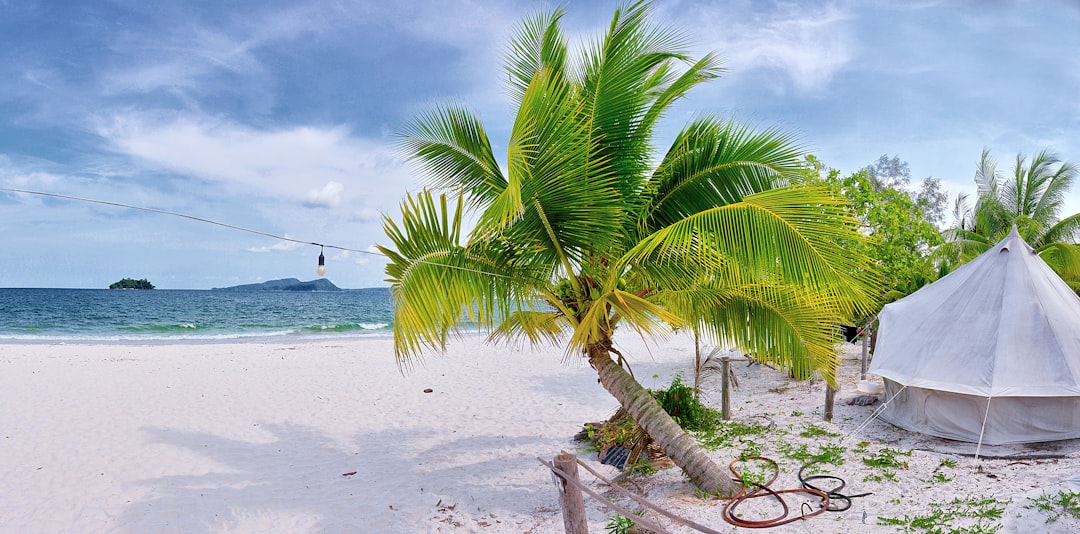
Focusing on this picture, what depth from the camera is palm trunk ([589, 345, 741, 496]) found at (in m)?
5.25

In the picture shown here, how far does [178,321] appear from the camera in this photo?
111 feet

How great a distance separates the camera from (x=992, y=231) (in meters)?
17.9

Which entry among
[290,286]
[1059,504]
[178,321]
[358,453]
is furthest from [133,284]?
[1059,504]

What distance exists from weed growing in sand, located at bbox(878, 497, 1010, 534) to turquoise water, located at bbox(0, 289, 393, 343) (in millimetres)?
9166

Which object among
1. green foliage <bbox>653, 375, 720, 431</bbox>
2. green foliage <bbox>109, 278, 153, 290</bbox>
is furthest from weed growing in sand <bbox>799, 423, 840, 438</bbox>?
green foliage <bbox>109, 278, 153, 290</bbox>

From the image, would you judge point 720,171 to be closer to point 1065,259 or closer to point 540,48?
point 540,48

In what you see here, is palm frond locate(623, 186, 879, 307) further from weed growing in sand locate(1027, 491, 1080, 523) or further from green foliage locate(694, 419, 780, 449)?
green foliage locate(694, 419, 780, 449)

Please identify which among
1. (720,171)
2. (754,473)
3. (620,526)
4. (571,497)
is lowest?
(620,526)

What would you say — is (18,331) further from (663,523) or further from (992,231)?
(992,231)

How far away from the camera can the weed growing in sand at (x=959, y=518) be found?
163 inches

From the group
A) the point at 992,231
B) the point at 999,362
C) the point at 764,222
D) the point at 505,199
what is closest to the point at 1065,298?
the point at 999,362

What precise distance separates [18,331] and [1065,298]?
34921 millimetres

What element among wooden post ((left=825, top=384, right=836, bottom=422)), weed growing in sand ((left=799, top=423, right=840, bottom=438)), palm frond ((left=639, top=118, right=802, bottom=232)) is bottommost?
weed growing in sand ((left=799, top=423, right=840, bottom=438))

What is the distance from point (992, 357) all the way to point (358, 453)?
7.19 meters
